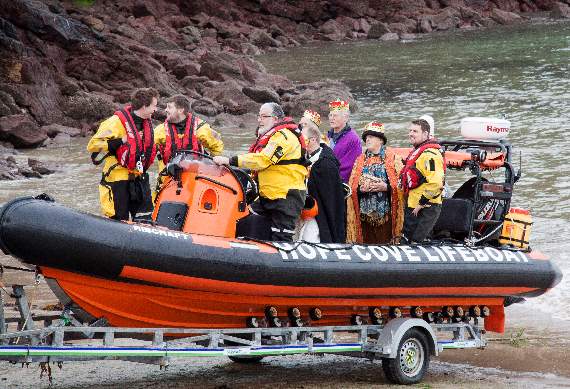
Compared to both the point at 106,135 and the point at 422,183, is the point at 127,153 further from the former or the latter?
the point at 422,183

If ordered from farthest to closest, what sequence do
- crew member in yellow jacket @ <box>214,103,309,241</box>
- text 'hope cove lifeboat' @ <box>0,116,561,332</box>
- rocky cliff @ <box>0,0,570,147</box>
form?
rocky cliff @ <box>0,0,570,147</box>
crew member in yellow jacket @ <box>214,103,309,241</box>
text 'hope cove lifeboat' @ <box>0,116,561,332</box>

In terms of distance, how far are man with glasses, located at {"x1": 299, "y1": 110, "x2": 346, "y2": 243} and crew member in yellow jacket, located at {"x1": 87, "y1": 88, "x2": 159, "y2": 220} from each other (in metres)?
1.28

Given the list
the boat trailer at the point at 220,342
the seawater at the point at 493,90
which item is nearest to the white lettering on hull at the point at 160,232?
the boat trailer at the point at 220,342

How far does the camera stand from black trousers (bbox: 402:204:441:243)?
29.6 feet

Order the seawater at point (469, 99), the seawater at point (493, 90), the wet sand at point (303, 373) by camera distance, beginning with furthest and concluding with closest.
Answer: the seawater at point (469, 99), the seawater at point (493, 90), the wet sand at point (303, 373)

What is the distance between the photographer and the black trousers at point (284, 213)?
825cm

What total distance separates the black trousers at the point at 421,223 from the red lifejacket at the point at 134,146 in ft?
6.76

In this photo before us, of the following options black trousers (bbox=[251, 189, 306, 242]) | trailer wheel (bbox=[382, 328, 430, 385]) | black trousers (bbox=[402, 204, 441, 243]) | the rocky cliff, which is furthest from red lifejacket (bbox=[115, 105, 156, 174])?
the rocky cliff

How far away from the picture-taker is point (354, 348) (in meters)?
8.08

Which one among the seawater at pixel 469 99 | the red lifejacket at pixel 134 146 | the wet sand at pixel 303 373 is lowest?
the wet sand at pixel 303 373

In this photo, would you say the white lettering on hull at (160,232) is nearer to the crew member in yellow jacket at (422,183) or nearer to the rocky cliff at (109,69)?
the crew member in yellow jacket at (422,183)

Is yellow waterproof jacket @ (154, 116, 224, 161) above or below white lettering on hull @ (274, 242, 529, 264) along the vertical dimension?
above

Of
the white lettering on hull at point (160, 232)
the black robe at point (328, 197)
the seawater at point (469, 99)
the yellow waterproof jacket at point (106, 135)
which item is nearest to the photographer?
the white lettering on hull at point (160, 232)

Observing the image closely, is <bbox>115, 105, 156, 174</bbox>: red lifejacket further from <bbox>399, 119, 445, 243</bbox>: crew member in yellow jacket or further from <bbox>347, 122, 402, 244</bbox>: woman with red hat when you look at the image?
<bbox>399, 119, 445, 243</bbox>: crew member in yellow jacket
